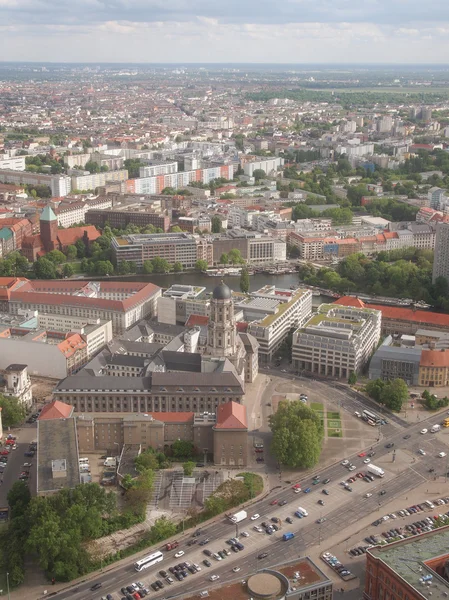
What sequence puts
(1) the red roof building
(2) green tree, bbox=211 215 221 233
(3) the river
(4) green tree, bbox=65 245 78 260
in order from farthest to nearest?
1. (2) green tree, bbox=211 215 221 233
2. (4) green tree, bbox=65 245 78 260
3. (3) the river
4. (1) the red roof building

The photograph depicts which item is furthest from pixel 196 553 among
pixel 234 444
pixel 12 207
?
pixel 12 207

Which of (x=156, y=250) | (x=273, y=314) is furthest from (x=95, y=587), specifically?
(x=156, y=250)

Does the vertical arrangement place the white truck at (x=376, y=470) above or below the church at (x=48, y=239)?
below

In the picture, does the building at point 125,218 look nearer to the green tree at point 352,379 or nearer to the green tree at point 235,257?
the green tree at point 235,257

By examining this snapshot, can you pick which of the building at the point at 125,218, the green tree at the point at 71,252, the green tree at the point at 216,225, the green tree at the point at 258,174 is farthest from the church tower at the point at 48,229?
the green tree at the point at 258,174

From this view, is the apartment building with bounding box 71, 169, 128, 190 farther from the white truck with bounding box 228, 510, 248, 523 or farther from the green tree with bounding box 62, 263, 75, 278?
the white truck with bounding box 228, 510, 248, 523

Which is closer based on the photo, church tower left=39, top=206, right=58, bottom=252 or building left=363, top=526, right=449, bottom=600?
building left=363, top=526, right=449, bottom=600

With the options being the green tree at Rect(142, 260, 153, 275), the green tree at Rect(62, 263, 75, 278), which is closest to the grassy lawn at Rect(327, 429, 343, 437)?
the green tree at Rect(142, 260, 153, 275)
